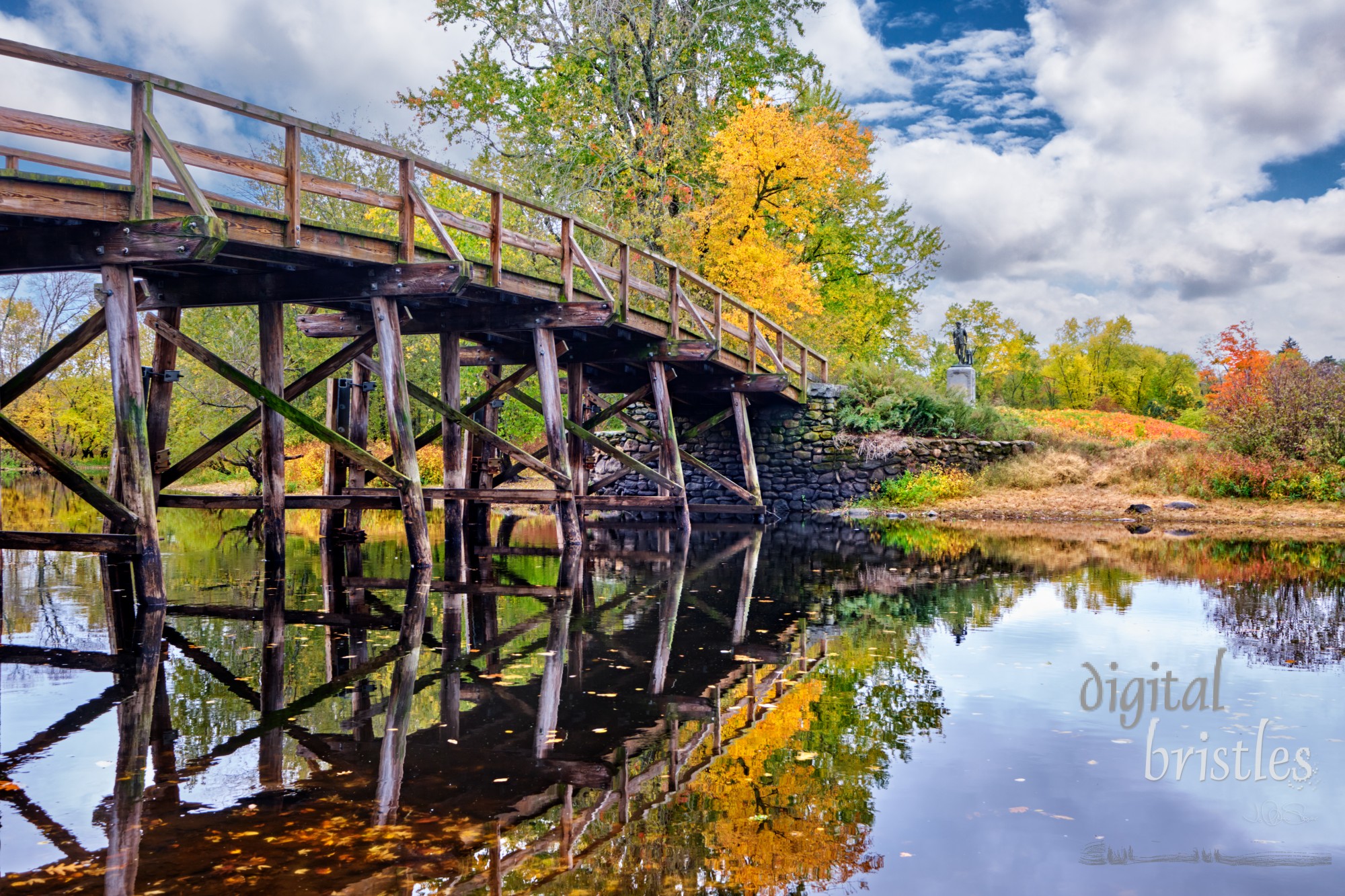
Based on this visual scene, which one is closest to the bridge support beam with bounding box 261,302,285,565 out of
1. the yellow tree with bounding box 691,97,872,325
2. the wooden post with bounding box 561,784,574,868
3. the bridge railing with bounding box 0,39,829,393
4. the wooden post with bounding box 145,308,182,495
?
the wooden post with bounding box 145,308,182,495

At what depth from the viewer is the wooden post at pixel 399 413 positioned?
10883 mm

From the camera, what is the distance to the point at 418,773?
4.39m

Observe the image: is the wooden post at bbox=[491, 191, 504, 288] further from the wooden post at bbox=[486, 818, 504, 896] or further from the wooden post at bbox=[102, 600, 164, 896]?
the wooden post at bbox=[486, 818, 504, 896]

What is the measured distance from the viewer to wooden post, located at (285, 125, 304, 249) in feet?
30.0

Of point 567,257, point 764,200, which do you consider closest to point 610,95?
point 764,200

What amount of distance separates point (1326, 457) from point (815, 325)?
13156mm

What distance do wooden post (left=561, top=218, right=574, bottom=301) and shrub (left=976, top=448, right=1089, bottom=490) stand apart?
13475 millimetres

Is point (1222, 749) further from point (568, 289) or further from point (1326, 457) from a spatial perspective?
point (1326, 457)

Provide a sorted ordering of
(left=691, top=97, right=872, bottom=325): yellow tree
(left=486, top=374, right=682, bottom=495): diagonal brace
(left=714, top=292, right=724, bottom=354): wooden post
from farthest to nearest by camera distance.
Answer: (left=691, top=97, right=872, bottom=325): yellow tree
(left=714, top=292, right=724, bottom=354): wooden post
(left=486, top=374, right=682, bottom=495): diagonal brace

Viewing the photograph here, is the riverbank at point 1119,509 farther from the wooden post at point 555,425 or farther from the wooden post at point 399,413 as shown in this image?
the wooden post at point 399,413

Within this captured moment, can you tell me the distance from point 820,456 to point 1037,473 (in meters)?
5.08

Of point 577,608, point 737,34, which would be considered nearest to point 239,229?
point 577,608

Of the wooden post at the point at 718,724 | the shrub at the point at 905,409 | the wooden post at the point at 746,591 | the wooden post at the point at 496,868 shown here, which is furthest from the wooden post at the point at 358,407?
the shrub at the point at 905,409

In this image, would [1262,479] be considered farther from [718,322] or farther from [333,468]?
[333,468]
